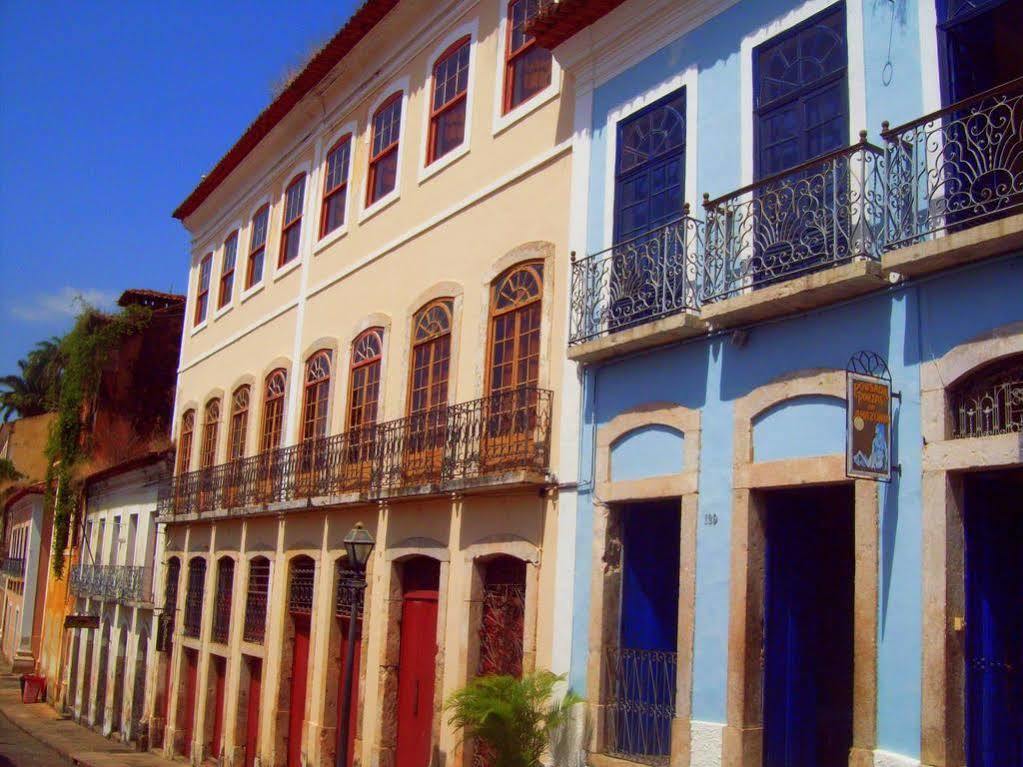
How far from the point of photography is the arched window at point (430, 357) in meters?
13.1

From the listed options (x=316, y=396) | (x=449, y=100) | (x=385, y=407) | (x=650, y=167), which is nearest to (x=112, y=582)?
(x=316, y=396)

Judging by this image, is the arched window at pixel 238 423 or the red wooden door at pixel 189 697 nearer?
the arched window at pixel 238 423

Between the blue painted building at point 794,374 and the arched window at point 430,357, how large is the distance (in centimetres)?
281

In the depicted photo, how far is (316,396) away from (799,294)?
32.9ft

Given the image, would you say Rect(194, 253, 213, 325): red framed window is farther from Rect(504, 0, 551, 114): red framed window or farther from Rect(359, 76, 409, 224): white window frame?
Rect(504, 0, 551, 114): red framed window

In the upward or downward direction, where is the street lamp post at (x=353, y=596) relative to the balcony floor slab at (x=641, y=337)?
downward

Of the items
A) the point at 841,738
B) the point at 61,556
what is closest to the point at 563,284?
the point at 841,738

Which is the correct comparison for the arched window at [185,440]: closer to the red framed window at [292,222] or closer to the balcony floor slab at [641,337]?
the red framed window at [292,222]

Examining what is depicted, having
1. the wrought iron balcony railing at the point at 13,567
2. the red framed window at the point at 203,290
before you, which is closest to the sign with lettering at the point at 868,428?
the red framed window at the point at 203,290

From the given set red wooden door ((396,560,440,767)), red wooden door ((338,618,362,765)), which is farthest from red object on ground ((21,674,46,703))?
red wooden door ((396,560,440,767))

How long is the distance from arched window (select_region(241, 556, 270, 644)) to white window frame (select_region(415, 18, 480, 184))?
6.50 metres

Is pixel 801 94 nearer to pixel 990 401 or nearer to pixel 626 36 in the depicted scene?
pixel 626 36

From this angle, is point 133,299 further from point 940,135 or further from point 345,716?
point 940,135

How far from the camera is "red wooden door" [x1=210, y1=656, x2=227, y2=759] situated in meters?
18.3
